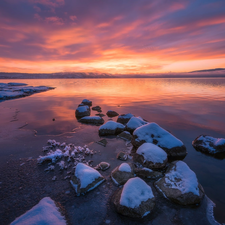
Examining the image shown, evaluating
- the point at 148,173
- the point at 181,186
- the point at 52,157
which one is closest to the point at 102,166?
the point at 148,173

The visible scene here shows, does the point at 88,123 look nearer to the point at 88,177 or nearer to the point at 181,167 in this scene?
the point at 88,177

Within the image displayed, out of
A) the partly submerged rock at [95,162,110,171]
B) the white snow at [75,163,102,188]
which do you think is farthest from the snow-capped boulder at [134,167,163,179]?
the white snow at [75,163,102,188]

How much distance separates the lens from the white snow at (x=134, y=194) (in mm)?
3620

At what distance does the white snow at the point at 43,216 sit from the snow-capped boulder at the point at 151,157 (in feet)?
12.1

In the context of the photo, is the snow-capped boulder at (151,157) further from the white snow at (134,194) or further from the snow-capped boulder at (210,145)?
the snow-capped boulder at (210,145)

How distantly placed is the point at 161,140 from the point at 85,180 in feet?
15.2

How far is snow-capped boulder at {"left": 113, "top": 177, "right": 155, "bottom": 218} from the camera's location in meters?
3.55

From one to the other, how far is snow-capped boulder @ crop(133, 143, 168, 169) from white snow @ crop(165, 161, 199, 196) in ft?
2.15

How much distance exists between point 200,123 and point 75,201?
1258 cm

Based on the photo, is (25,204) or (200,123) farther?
(200,123)

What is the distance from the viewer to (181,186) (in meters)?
4.31

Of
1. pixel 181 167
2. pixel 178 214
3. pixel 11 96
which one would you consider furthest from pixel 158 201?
pixel 11 96

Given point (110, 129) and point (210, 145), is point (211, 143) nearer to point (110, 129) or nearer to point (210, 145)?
point (210, 145)

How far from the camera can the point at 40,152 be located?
6809mm
